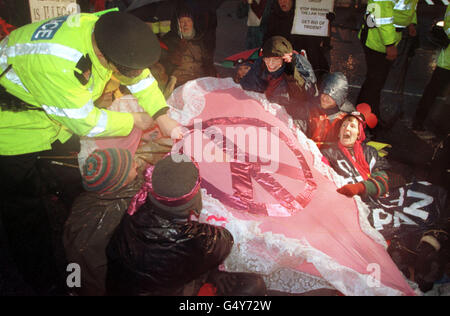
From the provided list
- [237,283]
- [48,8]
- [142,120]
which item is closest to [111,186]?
[142,120]

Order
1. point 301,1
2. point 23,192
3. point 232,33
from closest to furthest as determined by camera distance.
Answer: point 23,192 → point 301,1 → point 232,33

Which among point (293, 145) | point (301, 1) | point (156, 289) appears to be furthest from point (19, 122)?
point (301, 1)

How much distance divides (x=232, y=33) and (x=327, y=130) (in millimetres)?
5116

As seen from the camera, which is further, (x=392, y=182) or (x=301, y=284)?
(x=392, y=182)

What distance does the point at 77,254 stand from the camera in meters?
1.85

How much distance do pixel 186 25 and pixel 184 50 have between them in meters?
0.30

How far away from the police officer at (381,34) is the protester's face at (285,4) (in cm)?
98

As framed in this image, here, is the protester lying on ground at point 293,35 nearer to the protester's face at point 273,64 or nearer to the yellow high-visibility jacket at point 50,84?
the protester's face at point 273,64

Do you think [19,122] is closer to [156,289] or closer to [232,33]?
[156,289]

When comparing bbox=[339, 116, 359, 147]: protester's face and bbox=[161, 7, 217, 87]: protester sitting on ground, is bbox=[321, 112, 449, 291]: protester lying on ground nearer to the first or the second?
bbox=[339, 116, 359, 147]: protester's face

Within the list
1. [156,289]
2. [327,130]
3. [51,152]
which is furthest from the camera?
[327,130]

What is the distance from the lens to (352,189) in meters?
2.43

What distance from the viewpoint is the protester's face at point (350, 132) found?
9.15 ft

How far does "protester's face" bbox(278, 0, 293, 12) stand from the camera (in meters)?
4.07
